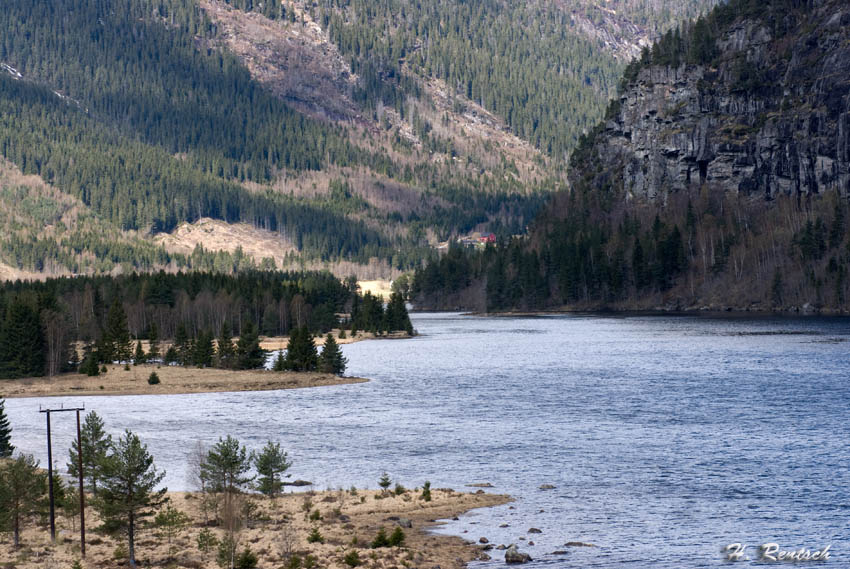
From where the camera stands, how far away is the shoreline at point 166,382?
5325 inches

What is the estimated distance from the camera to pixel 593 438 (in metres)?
90.6

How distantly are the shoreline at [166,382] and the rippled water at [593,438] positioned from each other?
5272 mm

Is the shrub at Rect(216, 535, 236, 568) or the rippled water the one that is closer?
the shrub at Rect(216, 535, 236, 568)

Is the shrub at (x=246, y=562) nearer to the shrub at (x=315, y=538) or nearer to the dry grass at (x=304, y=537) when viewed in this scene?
the dry grass at (x=304, y=537)

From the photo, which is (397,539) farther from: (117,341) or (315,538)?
(117,341)

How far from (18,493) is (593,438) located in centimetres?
4844

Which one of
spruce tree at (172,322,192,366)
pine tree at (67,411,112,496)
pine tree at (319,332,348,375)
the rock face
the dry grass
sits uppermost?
spruce tree at (172,322,192,366)

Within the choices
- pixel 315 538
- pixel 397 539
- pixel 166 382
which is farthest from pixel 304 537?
pixel 166 382

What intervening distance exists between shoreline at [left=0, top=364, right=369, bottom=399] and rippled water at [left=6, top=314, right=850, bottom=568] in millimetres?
5272

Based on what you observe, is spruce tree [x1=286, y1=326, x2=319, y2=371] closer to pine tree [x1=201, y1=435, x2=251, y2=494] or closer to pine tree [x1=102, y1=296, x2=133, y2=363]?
pine tree [x1=102, y1=296, x2=133, y2=363]

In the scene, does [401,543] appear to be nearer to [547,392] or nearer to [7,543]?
[7,543]

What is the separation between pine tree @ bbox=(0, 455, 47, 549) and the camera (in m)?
59.4

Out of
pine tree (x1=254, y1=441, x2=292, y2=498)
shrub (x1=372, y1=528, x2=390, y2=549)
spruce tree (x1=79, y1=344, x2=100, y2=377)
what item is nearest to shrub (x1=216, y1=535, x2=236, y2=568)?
shrub (x1=372, y1=528, x2=390, y2=549)

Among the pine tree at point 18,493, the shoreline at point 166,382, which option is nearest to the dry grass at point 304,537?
the pine tree at point 18,493
